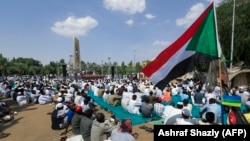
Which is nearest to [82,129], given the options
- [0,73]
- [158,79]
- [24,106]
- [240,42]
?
[158,79]

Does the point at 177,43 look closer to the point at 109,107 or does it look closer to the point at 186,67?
the point at 186,67

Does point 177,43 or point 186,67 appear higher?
point 177,43

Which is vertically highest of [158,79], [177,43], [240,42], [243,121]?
[240,42]

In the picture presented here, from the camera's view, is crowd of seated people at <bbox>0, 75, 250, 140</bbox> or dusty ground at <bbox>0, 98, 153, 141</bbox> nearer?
crowd of seated people at <bbox>0, 75, 250, 140</bbox>

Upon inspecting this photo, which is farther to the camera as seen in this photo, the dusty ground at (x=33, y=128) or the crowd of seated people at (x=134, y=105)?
the dusty ground at (x=33, y=128)

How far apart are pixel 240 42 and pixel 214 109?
2247cm

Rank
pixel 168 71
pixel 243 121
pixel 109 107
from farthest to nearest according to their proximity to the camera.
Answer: pixel 109 107
pixel 168 71
pixel 243 121

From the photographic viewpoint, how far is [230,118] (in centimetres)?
491

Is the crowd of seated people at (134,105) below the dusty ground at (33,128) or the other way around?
the other way around

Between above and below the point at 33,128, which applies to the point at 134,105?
above

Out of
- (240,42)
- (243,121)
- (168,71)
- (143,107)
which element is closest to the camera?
(243,121)

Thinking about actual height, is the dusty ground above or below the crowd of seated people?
below

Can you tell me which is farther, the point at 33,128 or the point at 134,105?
the point at 134,105

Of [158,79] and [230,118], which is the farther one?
[158,79]
